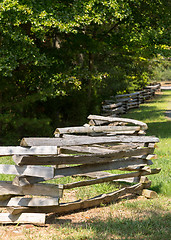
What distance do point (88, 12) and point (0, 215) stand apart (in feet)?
32.5

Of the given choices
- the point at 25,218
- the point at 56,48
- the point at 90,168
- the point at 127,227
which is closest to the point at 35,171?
the point at 25,218

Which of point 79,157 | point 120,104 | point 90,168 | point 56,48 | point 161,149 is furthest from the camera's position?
point 120,104

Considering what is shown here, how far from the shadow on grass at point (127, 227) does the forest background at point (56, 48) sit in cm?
837

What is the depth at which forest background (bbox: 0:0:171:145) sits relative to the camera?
522 inches

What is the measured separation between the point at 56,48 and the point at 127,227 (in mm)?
12869

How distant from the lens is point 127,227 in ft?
18.1

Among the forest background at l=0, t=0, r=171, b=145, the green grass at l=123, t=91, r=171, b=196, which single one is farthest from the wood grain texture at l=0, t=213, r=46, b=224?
the forest background at l=0, t=0, r=171, b=145

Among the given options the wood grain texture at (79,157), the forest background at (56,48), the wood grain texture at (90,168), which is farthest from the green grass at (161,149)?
the forest background at (56,48)

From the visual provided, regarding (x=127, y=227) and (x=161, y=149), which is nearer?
(x=127, y=227)

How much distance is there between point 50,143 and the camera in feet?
18.6

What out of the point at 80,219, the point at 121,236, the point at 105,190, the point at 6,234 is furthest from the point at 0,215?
the point at 105,190

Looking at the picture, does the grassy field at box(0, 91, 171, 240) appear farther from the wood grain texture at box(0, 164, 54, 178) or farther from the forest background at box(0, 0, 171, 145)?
the forest background at box(0, 0, 171, 145)

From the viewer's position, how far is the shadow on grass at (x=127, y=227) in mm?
5191

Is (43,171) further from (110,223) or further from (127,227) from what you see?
(127,227)
